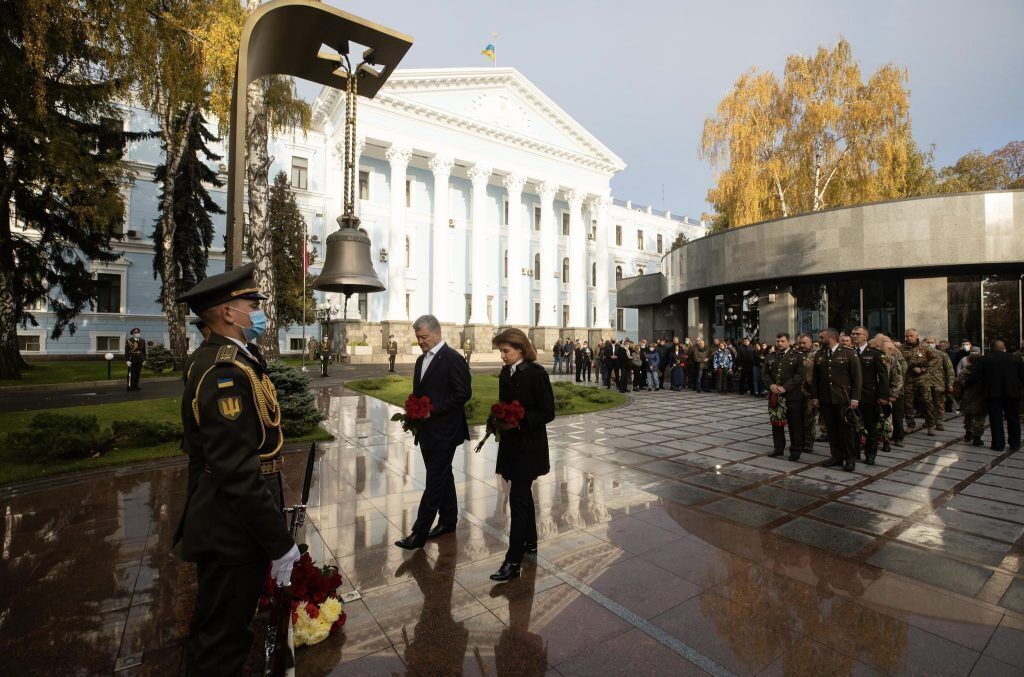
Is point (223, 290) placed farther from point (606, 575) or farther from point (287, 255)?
point (287, 255)

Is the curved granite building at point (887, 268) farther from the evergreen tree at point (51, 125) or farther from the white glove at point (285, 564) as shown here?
the evergreen tree at point (51, 125)

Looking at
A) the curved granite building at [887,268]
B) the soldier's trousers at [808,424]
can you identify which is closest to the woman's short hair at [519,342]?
the soldier's trousers at [808,424]

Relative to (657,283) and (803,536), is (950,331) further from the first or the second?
(803,536)

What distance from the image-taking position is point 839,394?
7562 millimetres

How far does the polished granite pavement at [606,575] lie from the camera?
9.75 feet

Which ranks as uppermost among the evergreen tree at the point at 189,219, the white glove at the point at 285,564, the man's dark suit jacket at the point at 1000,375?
the evergreen tree at the point at 189,219

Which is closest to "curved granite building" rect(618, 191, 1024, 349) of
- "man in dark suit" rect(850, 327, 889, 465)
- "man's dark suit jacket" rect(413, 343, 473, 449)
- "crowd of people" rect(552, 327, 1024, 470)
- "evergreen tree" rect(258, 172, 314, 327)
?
"crowd of people" rect(552, 327, 1024, 470)

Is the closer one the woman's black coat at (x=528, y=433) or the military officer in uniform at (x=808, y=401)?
the woman's black coat at (x=528, y=433)

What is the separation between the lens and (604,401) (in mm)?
15086

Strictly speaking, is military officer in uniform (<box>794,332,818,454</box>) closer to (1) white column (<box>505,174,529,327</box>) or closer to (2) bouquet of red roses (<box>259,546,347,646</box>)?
(2) bouquet of red roses (<box>259,546,347,646</box>)

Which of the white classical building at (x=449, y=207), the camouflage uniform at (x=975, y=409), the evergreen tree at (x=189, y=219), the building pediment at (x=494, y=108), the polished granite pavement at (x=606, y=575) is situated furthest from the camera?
the building pediment at (x=494, y=108)

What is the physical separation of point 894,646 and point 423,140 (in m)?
41.7

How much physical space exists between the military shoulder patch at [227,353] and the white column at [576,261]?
4644 cm

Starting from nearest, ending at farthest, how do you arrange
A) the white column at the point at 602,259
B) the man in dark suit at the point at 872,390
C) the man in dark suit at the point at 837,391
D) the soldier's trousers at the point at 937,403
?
the man in dark suit at the point at 837,391, the man in dark suit at the point at 872,390, the soldier's trousers at the point at 937,403, the white column at the point at 602,259
